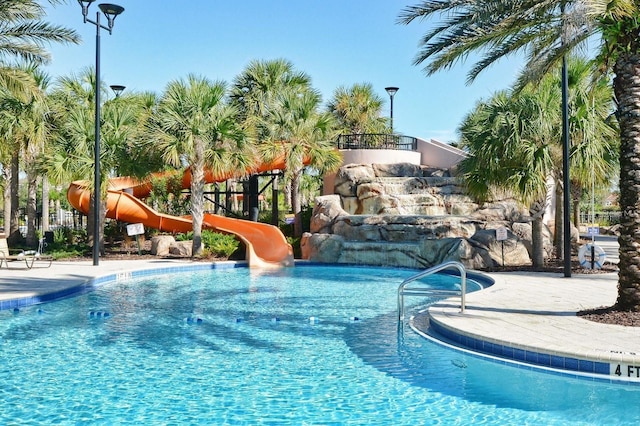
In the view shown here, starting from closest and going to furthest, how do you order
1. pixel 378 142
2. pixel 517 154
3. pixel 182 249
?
pixel 517 154 → pixel 182 249 → pixel 378 142

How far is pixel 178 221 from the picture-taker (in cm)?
2289

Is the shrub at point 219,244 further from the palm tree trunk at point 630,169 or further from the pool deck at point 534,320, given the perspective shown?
the palm tree trunk at point 630,169

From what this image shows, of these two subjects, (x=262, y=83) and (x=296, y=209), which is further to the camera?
(x=262, y=83)

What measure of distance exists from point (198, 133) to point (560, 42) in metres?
12.0

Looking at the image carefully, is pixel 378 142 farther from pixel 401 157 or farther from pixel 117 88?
pixel 117 88

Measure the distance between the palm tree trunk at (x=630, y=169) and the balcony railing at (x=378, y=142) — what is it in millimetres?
21216

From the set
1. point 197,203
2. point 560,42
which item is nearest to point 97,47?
point 197,203

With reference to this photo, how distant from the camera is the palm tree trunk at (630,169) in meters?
7.85

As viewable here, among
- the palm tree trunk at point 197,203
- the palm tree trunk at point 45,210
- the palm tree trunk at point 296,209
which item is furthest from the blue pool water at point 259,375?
the palm tree trunk at point 45,210

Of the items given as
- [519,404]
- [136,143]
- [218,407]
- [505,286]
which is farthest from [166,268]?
[519,404]

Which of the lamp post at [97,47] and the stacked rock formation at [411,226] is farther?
the stacked rock formation at [411,226]

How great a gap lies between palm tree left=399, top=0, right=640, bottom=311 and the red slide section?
11.3 metres

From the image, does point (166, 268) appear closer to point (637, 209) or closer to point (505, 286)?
point (505, 286)

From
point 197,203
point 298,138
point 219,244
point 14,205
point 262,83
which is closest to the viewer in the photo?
point 197,203
